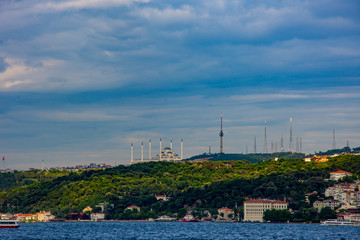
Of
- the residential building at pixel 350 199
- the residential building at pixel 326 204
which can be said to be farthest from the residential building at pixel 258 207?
the residential building at pixel 350 199

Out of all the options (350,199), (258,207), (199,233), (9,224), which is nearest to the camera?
(199,233)

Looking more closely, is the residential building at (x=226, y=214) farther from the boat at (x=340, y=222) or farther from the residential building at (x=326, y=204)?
the boat at (x=340, y=222)

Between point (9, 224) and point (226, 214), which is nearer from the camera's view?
point (9, 224)

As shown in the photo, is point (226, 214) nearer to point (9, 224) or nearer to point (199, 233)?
point (199, 233)

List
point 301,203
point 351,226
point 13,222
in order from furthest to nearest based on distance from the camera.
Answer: point 301,203 < point 13,222 < point 351,226

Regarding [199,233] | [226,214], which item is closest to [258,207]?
[226,214]

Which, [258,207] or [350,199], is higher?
[350,199]

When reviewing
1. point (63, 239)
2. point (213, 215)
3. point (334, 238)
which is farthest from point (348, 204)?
point (63, 239)

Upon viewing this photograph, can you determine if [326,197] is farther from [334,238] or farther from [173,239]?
[173,239]
